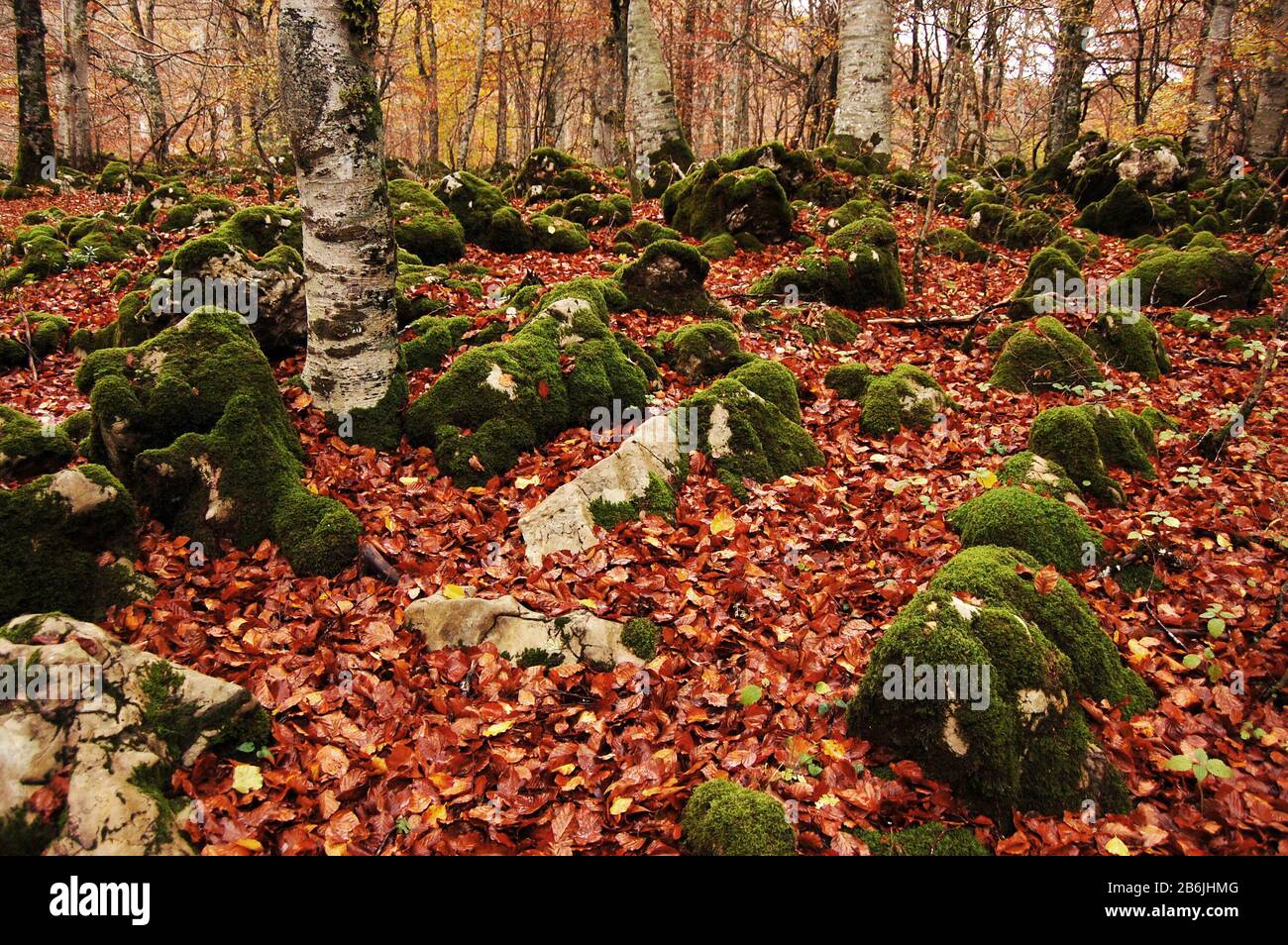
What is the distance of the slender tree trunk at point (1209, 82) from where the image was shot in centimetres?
1476

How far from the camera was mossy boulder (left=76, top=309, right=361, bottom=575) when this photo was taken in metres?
5.21

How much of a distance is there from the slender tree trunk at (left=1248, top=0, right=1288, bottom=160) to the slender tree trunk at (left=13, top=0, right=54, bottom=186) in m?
28.3

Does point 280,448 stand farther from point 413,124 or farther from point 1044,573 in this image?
point 413,124

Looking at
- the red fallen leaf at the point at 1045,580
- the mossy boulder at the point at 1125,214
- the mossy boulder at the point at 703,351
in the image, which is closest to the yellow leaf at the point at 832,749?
the red fallen leaf at the point at 1045,580

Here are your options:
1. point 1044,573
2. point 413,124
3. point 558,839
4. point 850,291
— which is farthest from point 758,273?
point 413,124

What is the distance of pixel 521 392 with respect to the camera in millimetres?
6547

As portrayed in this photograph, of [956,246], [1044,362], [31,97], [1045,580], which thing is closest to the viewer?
[1045,580]

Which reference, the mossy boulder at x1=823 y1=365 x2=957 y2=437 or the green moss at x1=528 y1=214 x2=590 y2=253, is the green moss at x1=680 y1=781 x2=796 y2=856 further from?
the green moss at x1=528 y1=214 x2=590 y2=253

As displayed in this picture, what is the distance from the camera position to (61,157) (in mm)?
20094

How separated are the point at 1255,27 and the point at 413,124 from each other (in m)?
52.6

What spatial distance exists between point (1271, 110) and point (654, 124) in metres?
13.9

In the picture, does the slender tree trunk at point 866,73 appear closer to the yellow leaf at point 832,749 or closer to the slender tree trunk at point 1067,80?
the slender tree trunk at point 1067,80

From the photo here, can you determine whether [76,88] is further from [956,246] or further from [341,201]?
[956,246]

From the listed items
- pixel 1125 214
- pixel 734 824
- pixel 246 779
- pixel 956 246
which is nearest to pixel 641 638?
pixel 734 824
